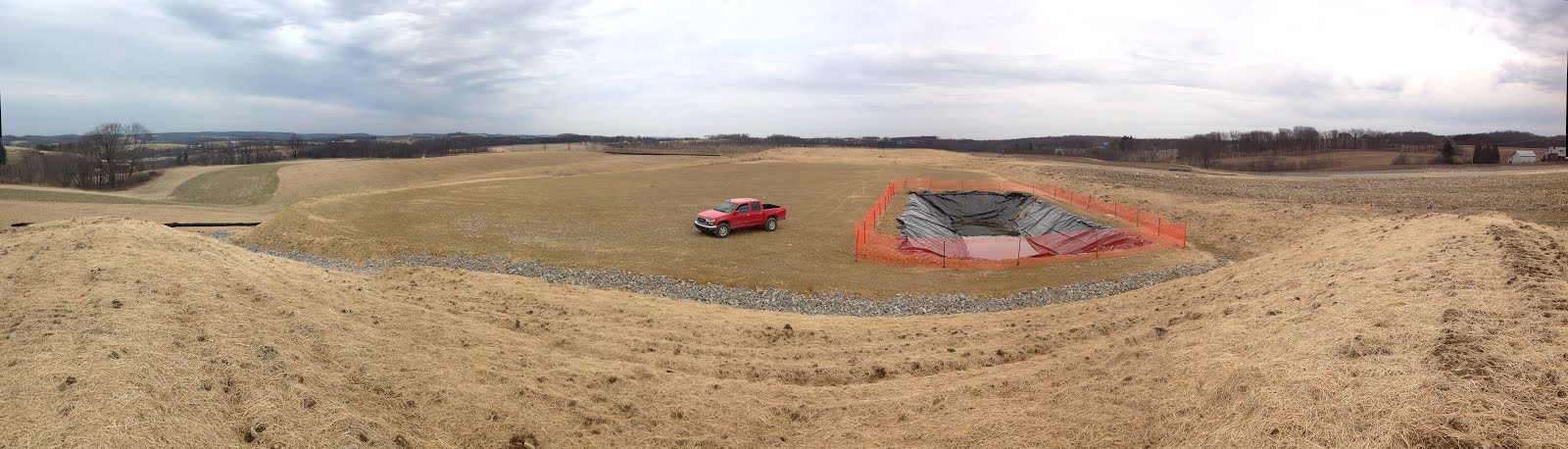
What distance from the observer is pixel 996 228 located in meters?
37.6

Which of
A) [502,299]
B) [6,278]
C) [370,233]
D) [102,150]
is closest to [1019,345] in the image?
[502,299]

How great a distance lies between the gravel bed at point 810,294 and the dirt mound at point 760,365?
17.0 feet

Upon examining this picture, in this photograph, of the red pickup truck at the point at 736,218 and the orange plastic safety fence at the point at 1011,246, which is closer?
the orange plastic safety fence at the point at 1011,246

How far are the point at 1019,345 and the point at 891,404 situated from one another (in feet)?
12.2

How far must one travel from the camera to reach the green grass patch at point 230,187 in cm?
5028

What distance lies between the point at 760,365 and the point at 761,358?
0.59 meters

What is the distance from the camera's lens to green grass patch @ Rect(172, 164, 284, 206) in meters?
50.3

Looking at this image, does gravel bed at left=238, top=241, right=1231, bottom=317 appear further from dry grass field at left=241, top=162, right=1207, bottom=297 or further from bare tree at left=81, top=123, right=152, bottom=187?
bare tree at left=81, top=123, right=152, bottom=187

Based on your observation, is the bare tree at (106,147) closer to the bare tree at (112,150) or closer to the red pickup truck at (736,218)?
the bare tree at (112,150)

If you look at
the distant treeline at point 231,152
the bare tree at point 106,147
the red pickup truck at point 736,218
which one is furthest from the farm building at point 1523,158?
the bare tree at point 106,147

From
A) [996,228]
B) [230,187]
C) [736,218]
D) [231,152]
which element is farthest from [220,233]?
[231,152]

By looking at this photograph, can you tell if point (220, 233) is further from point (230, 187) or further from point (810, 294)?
point (230, 187)

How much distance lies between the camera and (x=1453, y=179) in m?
39.7

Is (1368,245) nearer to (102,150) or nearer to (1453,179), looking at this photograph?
(1453,179)
